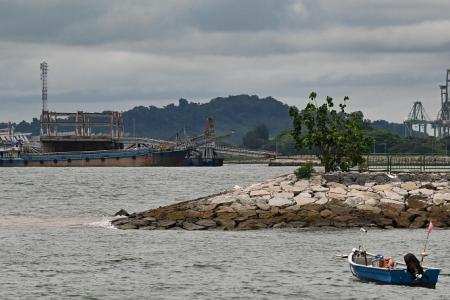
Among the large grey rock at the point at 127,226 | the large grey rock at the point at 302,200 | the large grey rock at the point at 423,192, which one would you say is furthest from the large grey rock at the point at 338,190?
the large grey rock at the point at 127,226

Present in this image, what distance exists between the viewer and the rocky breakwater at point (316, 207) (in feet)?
245

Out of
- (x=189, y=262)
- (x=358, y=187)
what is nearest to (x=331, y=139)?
(x=358, y=187)

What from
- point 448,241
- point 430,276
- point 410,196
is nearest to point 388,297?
point 430,276

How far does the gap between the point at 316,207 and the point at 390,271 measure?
2434 cm

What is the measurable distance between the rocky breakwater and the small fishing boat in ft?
64.1

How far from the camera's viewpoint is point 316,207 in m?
75.6

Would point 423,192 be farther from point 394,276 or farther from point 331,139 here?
point 394,276

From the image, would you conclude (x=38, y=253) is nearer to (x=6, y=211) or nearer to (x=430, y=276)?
(x=430, y=276)

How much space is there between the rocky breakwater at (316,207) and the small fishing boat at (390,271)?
1954 centimetres

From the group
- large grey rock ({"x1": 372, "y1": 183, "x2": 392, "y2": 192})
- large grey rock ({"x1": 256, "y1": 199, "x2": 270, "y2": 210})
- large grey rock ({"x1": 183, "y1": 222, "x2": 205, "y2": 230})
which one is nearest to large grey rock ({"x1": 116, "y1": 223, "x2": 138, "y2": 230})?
large grey rock ({"x1": 183, "y1": 222, "x2": 205, "y2": 230})

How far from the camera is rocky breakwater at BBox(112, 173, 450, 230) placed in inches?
2943

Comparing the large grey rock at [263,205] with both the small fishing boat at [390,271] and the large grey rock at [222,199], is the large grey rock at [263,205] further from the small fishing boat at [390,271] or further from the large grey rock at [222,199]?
the small fishing boat at [390,271]

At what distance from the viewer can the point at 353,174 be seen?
81438 millimetres

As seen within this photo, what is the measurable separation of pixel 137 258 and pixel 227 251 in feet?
17.0
